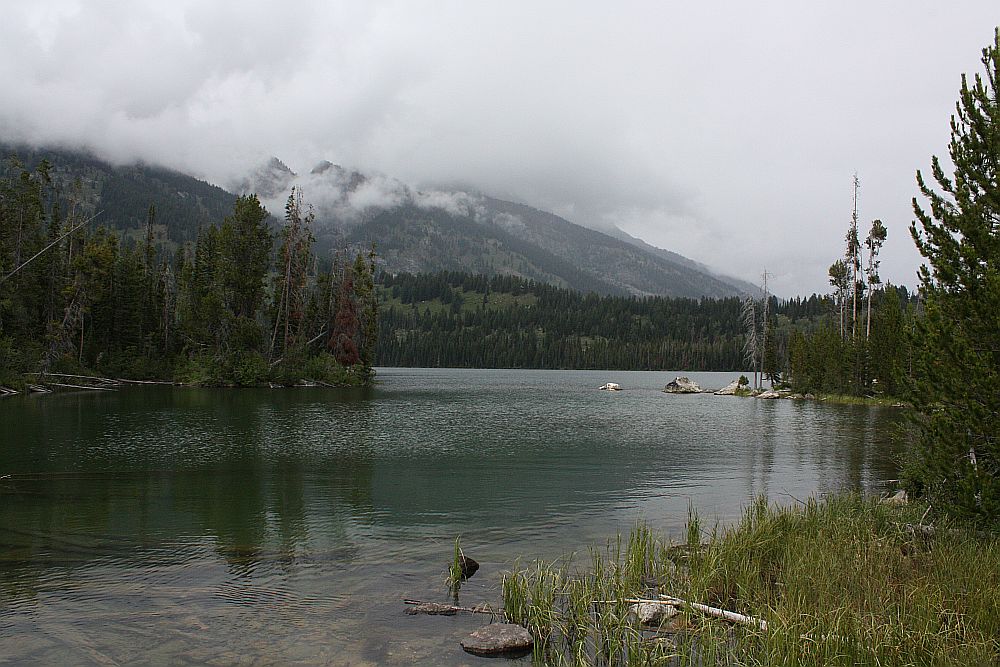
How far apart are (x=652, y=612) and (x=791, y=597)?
219 cm

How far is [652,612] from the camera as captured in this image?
10641 millimetres

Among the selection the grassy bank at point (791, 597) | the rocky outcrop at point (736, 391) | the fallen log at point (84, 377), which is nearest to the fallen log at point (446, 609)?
the grassy bank at point (791, 597)

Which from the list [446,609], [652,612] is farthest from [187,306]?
[652,612]

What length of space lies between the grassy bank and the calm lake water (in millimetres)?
1772

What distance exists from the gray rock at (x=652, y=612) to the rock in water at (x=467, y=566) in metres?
4.53

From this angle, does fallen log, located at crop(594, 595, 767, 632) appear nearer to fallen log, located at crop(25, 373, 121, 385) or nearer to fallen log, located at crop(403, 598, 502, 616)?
fallen log, located at crop(403, 598, 502, 616)

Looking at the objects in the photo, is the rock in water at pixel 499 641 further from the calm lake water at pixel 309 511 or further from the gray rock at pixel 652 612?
the gray rock at pixel 652 612

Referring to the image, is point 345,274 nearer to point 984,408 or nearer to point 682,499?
point 682,499

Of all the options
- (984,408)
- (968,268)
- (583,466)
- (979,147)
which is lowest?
(583,466)

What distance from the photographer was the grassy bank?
331 inches

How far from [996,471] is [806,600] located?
5.71 metres

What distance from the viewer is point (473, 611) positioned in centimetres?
1195

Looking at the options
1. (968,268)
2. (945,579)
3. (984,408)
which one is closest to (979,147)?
(968,268)

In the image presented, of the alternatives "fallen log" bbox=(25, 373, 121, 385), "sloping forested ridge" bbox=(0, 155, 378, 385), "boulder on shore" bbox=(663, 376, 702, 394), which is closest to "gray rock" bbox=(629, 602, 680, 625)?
"sloping forested ridge" bbox=(0, 155, 378, 385)
